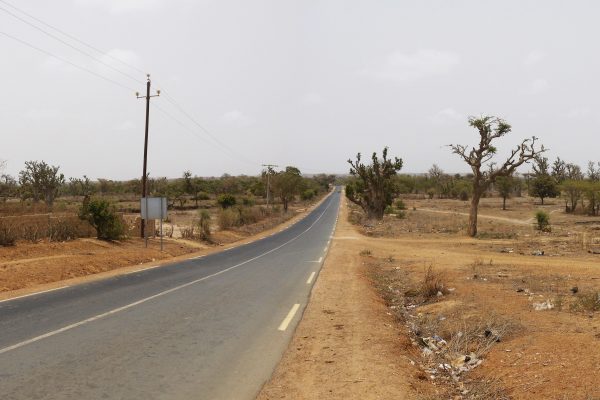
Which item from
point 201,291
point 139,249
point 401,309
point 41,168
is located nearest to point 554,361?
point 401,309

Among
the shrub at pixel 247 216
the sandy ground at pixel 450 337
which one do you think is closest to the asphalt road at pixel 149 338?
the sandy ground at pixel 450 337

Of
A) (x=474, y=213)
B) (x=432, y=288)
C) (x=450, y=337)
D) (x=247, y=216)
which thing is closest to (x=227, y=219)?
(x=247, y=216)

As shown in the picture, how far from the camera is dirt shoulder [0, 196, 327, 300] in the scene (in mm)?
13992

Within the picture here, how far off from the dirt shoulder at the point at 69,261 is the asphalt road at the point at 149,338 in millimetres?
1889

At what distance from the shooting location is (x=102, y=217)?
2455 cm

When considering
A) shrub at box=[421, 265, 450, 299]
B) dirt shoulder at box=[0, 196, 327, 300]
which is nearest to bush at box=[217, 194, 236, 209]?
dirt shoulder at box=[0, 196, 327, 300]

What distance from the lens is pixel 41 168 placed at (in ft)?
161

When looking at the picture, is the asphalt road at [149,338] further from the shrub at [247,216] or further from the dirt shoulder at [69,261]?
the shrub at [247,216]

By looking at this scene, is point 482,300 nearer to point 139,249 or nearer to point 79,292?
point 79,292

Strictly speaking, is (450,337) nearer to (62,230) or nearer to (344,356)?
(344,356)

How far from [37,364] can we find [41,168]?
4943 centimetres

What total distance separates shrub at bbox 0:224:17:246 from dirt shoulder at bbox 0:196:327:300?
12.4 inches

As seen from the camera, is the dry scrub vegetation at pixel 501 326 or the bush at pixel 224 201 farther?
the bush at pixel 224 201

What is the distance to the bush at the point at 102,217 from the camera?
24.2 m
